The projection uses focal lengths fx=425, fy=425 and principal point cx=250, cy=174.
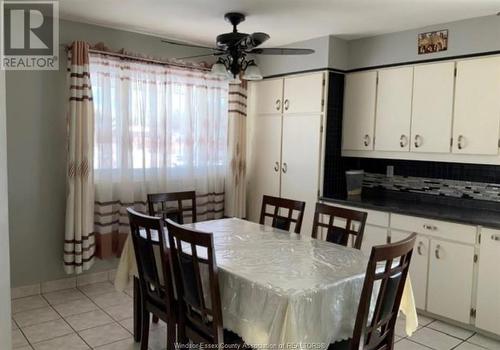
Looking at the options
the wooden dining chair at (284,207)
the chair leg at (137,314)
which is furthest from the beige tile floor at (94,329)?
the wooden dining chair at (284,207)

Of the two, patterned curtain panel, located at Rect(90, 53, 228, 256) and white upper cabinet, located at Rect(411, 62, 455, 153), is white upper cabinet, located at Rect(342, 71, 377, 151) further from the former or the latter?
patterned curtain panel, located at Rect(90, 53, 228, 256)

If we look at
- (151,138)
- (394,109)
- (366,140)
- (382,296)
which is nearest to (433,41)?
(394,109)

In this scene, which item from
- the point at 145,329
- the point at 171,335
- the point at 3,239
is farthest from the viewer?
the point at 145,329

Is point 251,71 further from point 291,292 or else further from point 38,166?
point 38,166

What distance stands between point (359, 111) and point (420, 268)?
5.15 feet

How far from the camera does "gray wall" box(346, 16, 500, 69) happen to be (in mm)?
3254

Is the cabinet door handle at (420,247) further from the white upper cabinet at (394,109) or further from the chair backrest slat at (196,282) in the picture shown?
the chair backrest slat at (196,282)

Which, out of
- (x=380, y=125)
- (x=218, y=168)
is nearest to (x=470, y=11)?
(x=380, y=125)

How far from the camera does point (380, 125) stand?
3957 mm

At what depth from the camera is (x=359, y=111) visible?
4125 millimetres

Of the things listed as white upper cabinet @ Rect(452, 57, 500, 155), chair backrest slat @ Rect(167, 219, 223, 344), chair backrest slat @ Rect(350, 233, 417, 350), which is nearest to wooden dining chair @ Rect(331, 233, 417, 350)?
chair backrest slat @ Rect(350, 233, 417, 350)

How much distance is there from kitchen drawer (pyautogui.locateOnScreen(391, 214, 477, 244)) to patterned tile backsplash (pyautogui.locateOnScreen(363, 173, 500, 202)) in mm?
614

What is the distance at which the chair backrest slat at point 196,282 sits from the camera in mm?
1980

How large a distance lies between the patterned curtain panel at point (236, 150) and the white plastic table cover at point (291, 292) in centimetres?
208
